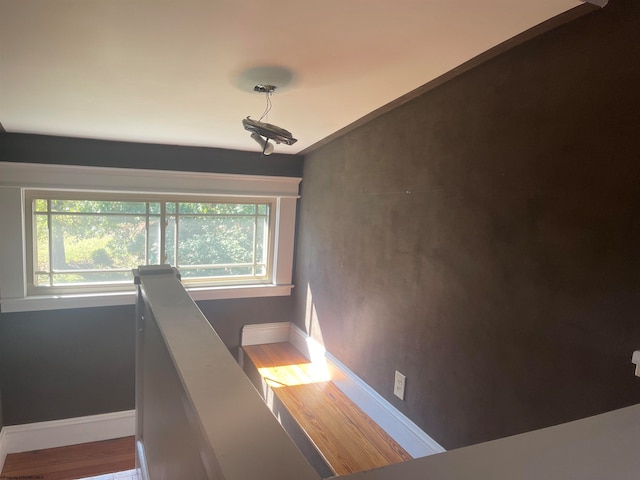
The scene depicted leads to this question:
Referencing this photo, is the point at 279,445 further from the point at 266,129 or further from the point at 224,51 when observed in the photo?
the point at 266,129

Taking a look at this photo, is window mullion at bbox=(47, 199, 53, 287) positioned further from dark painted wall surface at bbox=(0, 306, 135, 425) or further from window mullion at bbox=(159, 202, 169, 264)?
window mullion at bbox=(159, 202, 169, 264)

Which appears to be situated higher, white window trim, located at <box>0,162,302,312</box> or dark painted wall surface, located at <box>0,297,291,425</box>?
white window trim, located at <box>0,162,302,312</box>

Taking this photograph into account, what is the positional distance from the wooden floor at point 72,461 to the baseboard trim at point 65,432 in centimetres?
4

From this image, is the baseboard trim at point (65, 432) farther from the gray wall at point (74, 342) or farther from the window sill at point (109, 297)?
the window sill at point (109, 297)

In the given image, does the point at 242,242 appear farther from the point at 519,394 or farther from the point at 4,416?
the point at 519,394

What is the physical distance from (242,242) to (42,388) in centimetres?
172

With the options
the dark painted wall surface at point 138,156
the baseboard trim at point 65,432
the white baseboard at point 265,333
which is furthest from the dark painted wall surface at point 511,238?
the baseboard trim at point 65,432

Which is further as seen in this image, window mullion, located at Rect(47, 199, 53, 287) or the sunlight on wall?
the sunlight on wall

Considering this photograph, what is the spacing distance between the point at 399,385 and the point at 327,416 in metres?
→ 0.50

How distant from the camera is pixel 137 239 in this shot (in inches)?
126

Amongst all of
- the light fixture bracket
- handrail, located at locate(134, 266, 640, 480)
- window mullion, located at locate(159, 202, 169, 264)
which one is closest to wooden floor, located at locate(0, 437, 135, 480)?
window mullion, located at locate(159, 202, 169, 264)

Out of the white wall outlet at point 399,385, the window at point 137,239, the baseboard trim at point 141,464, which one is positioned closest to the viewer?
the baseboard trim at point 141,464

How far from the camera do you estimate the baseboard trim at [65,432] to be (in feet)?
9.54

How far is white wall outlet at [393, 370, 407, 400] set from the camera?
7.12ft
